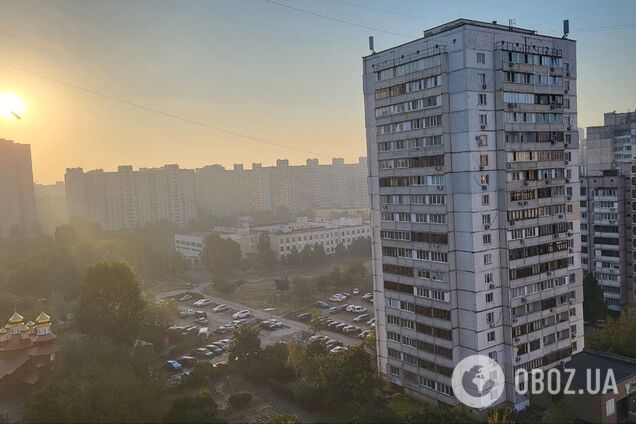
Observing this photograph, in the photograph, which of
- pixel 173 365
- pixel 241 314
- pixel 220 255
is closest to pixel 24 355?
pixel 173 365

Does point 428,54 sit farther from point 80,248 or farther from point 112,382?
point 80,248

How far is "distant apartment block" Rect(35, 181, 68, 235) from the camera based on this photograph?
7749cm

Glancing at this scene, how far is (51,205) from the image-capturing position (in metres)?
82.7

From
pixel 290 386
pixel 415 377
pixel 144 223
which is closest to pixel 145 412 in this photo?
pixel 290 386

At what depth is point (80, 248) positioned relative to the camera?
42438 mm

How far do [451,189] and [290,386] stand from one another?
29.8ft

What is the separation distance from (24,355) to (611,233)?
28.2m

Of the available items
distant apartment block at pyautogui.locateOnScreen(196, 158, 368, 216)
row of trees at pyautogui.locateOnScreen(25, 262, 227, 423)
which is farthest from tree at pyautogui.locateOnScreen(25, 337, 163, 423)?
distant apartment block at pyautogui.locateOnScreen(196, 158, 368, 216)

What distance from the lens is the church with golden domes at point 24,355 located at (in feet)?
66.4

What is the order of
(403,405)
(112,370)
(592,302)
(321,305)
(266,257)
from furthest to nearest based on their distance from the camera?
(266,257)
(321,305)
(592,302)
(403,405)
(112,370)

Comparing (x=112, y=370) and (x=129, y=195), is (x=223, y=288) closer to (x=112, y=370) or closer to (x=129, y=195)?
(x=112, y=370)

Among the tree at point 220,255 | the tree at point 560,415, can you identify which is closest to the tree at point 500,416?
the tree at point 560,415

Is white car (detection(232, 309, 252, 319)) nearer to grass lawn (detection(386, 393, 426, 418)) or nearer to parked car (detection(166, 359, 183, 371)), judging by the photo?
parked car (detection(166, 359, 183, 371))

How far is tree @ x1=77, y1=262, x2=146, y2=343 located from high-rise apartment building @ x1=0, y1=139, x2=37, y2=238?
35.9 meters
